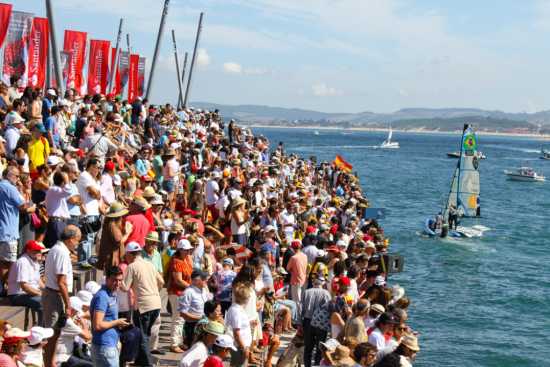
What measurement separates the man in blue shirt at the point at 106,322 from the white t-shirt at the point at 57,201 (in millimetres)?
3291

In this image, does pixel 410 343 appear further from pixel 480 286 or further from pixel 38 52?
pixel 480 286

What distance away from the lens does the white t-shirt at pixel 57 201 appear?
11.1m

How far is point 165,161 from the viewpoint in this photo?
17.9 meters

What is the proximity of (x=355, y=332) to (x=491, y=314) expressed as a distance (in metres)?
18.6

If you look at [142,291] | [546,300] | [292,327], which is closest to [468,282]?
[546,300]

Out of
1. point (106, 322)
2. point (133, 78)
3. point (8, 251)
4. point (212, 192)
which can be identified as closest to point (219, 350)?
point (106, 322)

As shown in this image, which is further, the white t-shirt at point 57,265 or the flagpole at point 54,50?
the flagpole at point 54,50

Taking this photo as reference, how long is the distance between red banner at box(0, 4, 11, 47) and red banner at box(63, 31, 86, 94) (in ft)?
20.3

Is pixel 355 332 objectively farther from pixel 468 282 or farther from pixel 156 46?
pixel 156 46

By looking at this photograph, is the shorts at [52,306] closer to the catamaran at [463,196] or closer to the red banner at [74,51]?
the red banner at [74,51]

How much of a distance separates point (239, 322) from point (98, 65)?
22911 millimetres

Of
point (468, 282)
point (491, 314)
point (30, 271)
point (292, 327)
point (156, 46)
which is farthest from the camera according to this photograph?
point (156, 46)

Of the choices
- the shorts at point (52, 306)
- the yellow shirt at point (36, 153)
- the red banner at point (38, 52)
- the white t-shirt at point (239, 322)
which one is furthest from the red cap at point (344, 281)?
the red banner at point (38, 52)

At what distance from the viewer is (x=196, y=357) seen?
24.5 ft
